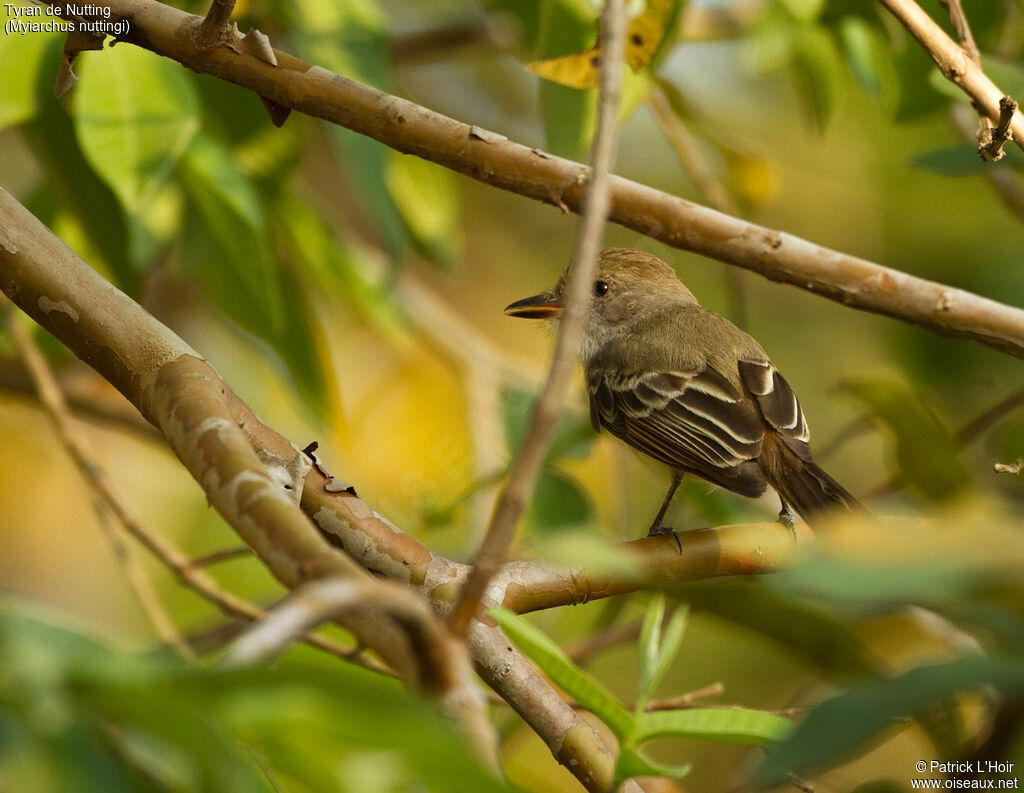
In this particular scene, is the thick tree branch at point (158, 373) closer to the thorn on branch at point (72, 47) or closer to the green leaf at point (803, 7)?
the thorn on branch at point (72, 47)

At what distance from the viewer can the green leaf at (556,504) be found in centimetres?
309

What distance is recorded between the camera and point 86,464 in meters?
3.13

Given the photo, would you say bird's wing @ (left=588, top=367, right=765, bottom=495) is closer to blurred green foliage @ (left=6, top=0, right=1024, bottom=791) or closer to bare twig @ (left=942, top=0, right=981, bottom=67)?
blurred green foliage @ (left=6, top=0, right=1024, bottom=791)

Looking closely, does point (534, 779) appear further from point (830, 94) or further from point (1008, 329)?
point (830, 94)

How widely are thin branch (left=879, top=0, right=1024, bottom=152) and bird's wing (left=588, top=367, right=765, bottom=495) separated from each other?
130 centimetres

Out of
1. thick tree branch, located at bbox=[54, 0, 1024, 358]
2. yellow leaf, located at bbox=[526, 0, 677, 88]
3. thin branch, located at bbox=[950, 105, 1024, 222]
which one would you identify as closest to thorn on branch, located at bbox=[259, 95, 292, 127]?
thick tree branch, located at bbox=[54, 0, 1024, 358]

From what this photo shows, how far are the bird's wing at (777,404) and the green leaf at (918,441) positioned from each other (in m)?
0.42

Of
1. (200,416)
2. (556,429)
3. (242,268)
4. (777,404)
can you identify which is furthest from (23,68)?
(777,404)

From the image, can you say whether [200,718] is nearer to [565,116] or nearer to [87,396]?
[565,116]

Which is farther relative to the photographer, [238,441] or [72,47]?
[72,47]

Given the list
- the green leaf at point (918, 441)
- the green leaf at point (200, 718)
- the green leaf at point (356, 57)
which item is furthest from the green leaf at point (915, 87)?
the green leaf at point (200, 718)

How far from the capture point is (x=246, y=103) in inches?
126

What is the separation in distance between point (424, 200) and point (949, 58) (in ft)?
6.65

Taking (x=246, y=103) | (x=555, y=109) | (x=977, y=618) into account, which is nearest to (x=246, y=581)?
(x=246, y=103)
